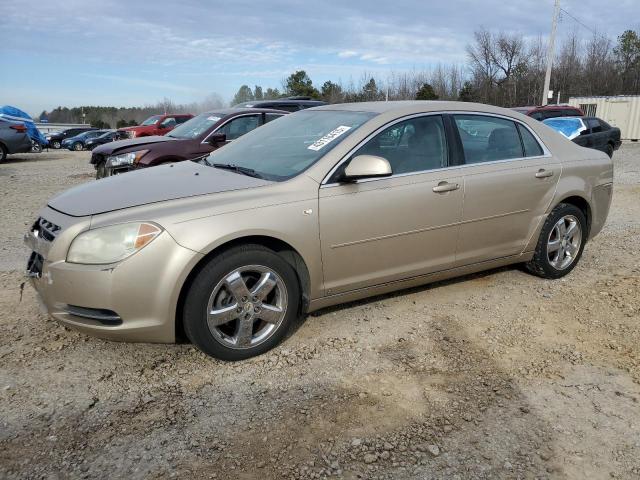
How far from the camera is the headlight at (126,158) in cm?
797

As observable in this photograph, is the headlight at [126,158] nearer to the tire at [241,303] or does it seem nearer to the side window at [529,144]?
the tire at [241,303]

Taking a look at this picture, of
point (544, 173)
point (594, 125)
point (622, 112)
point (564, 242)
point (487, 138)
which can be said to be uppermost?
point (487, 138)

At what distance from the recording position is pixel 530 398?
2984 millimetres

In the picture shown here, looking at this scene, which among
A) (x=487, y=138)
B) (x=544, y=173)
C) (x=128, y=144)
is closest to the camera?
(x=487, y=138)

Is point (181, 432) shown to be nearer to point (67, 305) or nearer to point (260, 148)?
point (67, 305)

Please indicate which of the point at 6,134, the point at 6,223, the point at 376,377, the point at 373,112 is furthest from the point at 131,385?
the point at 6,134

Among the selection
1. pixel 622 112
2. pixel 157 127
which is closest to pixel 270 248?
pixel 157 127

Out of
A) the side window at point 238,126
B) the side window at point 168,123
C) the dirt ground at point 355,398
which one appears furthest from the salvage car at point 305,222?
the side window at point 168,123

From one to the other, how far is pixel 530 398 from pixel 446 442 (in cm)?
69

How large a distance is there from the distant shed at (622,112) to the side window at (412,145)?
29.3m

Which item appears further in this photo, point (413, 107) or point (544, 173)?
point (544, 173)

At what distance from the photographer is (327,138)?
152 inches

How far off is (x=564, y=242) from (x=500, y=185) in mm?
1123

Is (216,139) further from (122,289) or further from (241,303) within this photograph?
(122,289)
